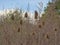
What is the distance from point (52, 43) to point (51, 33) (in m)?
0.29

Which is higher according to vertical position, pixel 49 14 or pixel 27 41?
pixel 49 14

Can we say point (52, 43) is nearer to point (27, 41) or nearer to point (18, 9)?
point (27, 41)

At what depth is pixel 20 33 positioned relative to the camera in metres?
4.49

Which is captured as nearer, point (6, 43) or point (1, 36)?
point (6, 43)

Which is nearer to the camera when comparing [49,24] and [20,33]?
[20,33]

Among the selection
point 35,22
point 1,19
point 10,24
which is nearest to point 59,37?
point 35,22

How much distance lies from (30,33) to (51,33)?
0.45 meters

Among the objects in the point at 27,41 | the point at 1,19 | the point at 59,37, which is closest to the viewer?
the point at 27,41

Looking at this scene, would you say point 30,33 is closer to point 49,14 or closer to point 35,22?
point 35,22

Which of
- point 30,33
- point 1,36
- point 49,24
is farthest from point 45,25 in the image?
point 1,36

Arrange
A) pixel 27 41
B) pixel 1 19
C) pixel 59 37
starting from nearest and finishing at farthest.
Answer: pixel 27 41
pixel 59 37
pixel 1 19

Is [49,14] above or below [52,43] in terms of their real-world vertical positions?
above

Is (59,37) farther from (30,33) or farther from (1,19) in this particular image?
(1,19)

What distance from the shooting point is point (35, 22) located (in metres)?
4.76
